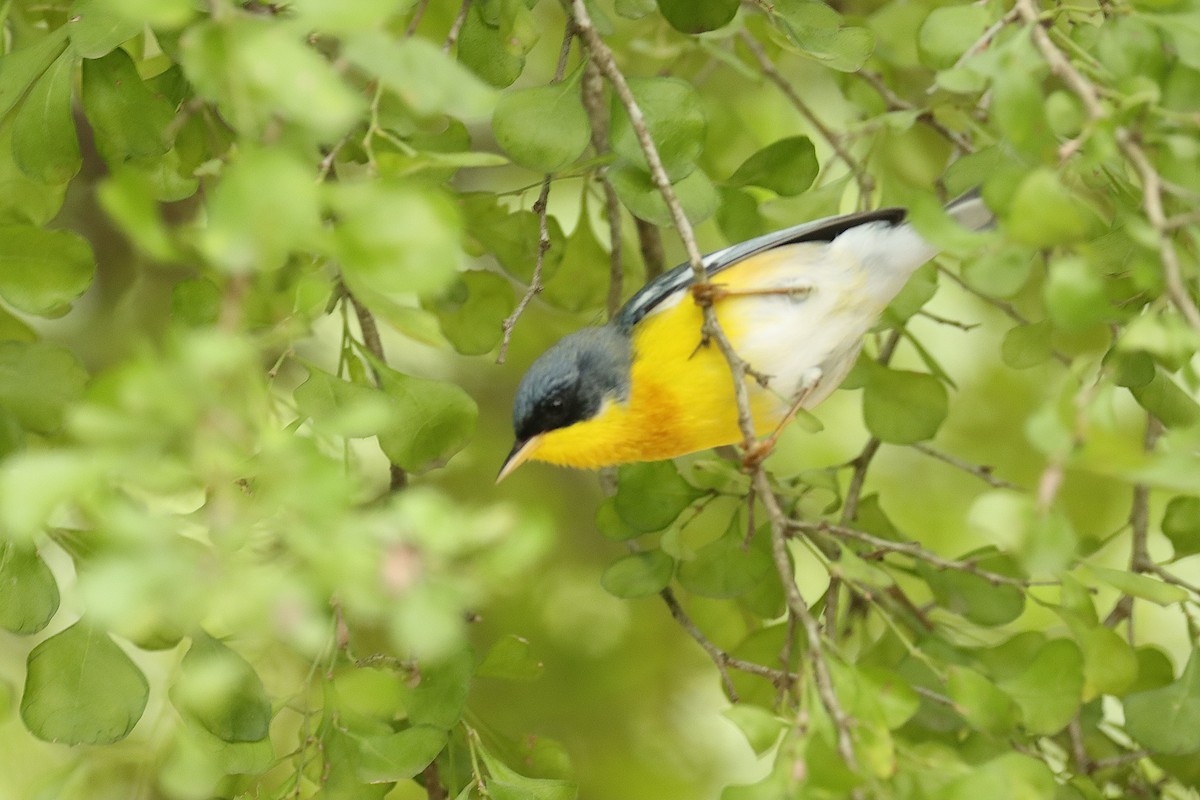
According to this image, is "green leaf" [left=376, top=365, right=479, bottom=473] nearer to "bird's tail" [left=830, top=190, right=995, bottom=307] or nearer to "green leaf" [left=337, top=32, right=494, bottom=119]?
"green leaf" [left=337, top=32, right=494, bottom=119]

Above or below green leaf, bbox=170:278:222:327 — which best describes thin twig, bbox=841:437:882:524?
below

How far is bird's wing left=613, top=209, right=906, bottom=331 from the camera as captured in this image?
6.61ft

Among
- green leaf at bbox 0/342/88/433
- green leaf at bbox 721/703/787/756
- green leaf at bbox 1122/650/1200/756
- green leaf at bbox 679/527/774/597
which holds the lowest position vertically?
green leaf at bbox 1122/650/1200/756

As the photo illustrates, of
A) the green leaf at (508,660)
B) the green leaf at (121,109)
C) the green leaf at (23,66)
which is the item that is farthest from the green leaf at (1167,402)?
the green leaf at (23,66)

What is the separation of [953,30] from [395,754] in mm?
968

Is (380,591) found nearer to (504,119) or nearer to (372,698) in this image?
(372,698)

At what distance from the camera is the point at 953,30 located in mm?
1271

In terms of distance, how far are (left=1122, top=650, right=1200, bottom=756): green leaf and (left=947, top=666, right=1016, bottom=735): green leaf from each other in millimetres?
401

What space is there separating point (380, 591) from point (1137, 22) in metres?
0.90

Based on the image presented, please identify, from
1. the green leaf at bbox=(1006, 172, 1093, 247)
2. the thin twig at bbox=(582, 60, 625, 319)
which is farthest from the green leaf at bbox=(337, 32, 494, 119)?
the thin twig at bbox=(582, 60, 625, 319)

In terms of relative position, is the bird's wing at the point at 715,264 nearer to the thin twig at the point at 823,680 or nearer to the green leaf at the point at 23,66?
the thin twig at the point at 823,680

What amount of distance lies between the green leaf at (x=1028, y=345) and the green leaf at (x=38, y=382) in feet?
3.77

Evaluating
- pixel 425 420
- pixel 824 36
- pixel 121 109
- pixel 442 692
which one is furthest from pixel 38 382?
pixel 824 36

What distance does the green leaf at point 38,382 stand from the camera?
4.63 feet
